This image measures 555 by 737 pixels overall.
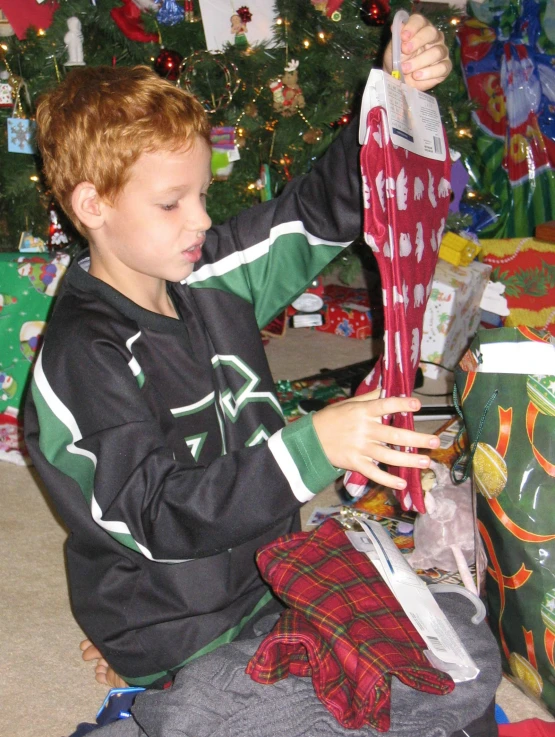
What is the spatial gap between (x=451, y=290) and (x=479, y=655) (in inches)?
47.2

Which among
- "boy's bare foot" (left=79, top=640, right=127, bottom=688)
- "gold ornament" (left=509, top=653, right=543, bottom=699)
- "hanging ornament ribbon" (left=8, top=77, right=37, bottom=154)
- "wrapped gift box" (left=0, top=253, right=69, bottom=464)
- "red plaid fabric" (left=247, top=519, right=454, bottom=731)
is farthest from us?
"hanging ornament ribbon" (left=8, top=77, right=37, bottom=154)

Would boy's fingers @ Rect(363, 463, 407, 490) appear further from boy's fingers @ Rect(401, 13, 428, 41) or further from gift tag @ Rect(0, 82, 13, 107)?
gift tag @ Rect(0, 82, 13, 107)

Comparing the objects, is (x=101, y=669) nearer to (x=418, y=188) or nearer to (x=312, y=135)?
(x=418, y=188)

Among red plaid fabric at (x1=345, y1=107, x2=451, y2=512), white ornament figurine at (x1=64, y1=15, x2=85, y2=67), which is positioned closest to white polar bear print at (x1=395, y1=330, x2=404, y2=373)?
red plaid fabric at (x1=345, y1=107, x2=451, y2=512)

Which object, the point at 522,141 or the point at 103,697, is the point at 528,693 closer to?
the point at 103,697

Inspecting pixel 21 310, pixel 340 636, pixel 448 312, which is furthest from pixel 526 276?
pixel 340 636

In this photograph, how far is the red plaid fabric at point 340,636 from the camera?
86 centimetres

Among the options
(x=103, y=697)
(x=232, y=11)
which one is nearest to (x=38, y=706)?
(x=103, y=697)

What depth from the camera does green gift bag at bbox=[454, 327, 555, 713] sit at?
3.19 ft

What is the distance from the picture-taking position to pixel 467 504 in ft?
4.07

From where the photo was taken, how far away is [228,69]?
1.87 meters

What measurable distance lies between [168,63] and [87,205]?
898 mm

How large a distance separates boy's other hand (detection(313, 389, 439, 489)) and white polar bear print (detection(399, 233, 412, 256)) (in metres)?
0.22

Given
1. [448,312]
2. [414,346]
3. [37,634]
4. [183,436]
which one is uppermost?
[414,346]
